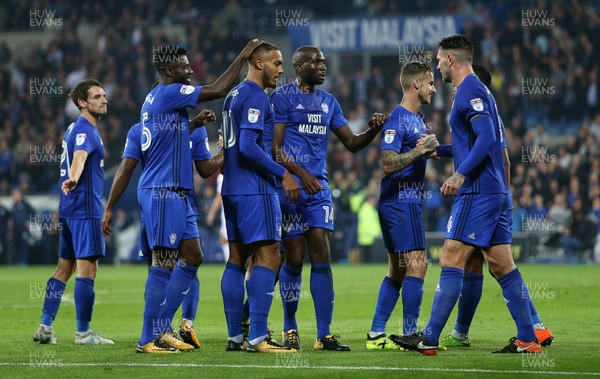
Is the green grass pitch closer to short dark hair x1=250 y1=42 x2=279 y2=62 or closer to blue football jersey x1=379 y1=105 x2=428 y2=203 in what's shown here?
blue football jersey x1=379 y1=105 x2=428 y2=203

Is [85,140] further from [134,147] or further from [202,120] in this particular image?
[202,120]

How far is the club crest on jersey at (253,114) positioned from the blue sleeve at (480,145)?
172 cm

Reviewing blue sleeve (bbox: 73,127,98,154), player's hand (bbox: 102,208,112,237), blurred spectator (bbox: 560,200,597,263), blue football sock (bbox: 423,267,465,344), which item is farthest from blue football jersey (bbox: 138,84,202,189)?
blurred spectator (bbox: 560,200,597,263)

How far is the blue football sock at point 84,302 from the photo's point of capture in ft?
32.3

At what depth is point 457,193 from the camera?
8.17 metres

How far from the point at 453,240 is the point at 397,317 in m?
4.52

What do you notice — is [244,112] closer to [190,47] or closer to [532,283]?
[532,283]

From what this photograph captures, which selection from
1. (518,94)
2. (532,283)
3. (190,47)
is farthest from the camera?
(190,47)

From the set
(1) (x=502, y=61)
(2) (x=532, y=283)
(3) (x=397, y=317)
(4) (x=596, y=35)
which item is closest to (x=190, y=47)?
(1) (x=502, y=61)

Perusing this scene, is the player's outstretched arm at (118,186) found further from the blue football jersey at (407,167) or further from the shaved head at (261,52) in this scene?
the blue football jersey at (407,167)

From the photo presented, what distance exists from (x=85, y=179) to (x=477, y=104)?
410 centimetres

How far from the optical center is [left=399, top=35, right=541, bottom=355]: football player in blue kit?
7.98 meters

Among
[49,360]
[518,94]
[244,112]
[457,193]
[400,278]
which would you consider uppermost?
[518,94]

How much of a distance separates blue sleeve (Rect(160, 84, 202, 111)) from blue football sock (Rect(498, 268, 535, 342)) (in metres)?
2.91
